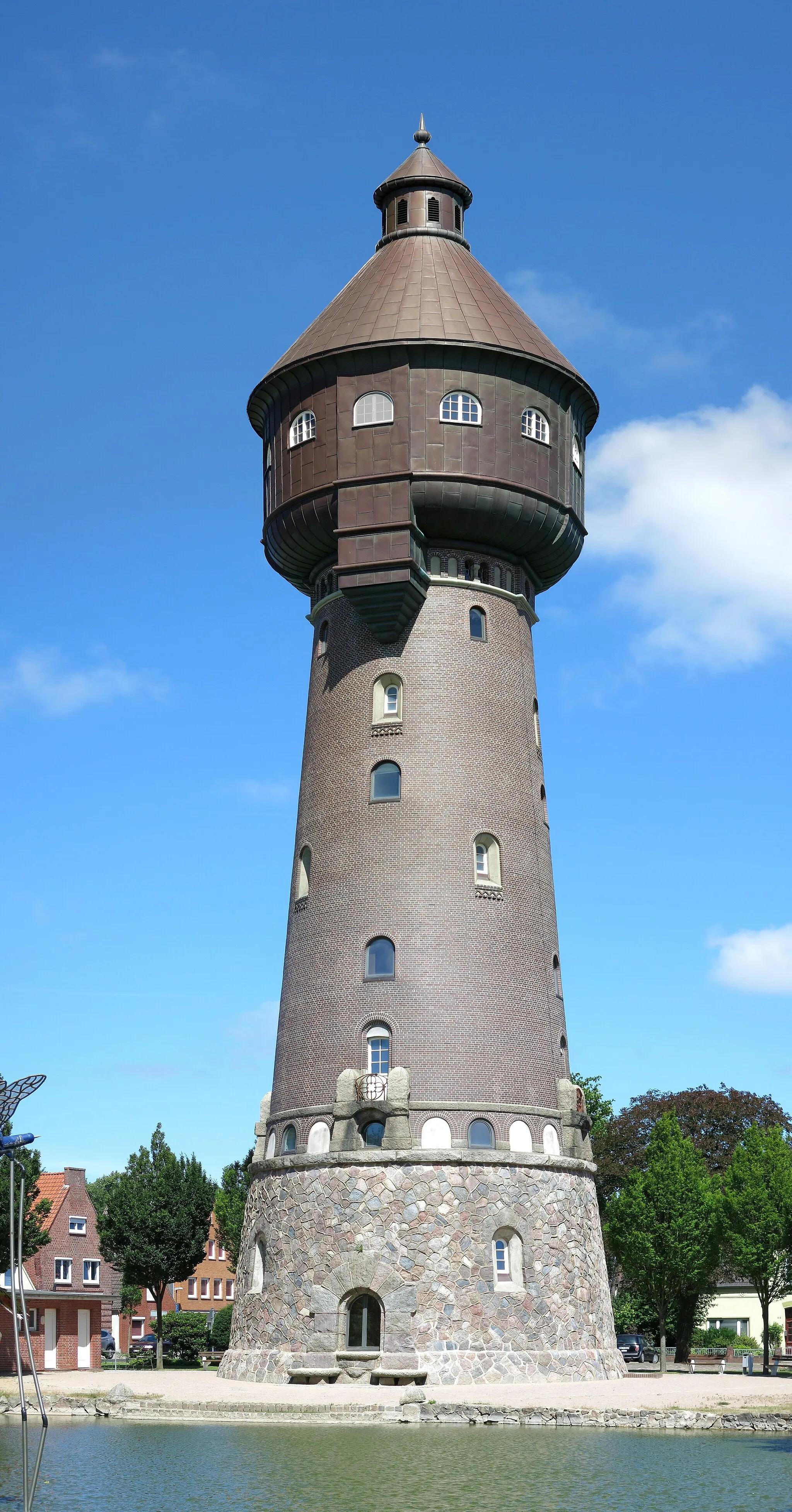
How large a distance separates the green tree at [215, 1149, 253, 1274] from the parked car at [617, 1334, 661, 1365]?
610 inches

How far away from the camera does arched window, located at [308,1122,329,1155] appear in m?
39.1

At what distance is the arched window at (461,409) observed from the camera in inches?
1655

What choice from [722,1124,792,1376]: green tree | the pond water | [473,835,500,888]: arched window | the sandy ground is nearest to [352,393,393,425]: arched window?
[473,835,500,888]: arched window

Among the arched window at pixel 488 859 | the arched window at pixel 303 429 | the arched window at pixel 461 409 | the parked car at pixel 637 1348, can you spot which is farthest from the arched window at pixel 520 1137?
the parked car at pixel 637 1348

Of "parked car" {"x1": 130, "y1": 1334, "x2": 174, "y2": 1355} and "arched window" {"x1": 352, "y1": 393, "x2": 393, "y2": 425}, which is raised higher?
"arched window" {"x1": 352, "y1": 393, "x2": 393, "y2": 425}

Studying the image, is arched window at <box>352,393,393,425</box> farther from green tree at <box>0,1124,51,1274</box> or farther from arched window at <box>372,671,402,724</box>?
green tree at <box>0,1124,51,1274</box>

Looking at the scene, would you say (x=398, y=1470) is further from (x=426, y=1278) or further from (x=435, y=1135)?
(x=435, y=1135)

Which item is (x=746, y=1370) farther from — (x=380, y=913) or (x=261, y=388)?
(x=261, y=388)

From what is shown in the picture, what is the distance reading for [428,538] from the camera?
42.7 m

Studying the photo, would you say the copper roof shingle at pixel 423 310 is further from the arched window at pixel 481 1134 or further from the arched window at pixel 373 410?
the arched window at pixel 481 1134

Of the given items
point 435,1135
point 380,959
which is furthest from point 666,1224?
point 380,959

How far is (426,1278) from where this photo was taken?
3662 cm

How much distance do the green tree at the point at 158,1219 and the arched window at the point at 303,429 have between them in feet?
82.8

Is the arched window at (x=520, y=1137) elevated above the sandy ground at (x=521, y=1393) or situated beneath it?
elevated above
